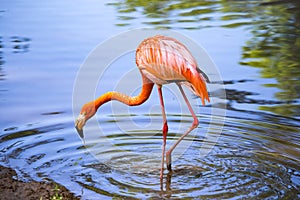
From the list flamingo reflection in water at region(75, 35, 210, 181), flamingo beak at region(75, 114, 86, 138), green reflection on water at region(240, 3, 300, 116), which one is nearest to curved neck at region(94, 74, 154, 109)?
flamingo reflection in water at region(75, 35, 210, 181)

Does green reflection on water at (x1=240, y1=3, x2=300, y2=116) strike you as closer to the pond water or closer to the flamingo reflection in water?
the pond water

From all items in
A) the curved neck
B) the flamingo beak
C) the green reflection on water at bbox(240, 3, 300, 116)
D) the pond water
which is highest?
the curved neck

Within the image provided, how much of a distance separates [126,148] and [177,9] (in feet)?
25.7

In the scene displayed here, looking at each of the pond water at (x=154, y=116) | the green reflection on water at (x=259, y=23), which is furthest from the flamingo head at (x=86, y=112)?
the green reflection on water at (x=259, y=23)

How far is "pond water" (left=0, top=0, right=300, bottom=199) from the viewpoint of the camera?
6.23 m

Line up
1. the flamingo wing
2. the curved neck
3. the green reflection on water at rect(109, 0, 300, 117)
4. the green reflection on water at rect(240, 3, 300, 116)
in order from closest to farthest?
the flamingo wing
the curved neck
the green reflection on water at rect(240, 3, 300, 116)
the green reflection on water at rect(109, 0, 300, 117)

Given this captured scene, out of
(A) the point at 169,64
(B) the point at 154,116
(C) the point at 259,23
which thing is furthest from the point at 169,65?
(C) the point at 259,23

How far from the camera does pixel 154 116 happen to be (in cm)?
800

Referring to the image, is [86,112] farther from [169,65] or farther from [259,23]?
[259,23]

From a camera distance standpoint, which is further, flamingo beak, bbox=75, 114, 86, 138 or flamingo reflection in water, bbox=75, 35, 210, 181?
flamingo beak, bbox=75, 114, 86, 138

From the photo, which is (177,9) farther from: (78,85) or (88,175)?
(88,175)

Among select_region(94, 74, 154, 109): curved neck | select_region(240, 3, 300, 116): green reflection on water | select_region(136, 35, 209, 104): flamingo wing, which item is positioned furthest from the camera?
select_region(240, 3, 300, 116): green reflection on water

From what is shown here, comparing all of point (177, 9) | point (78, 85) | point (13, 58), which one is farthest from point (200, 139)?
point (177, 9)

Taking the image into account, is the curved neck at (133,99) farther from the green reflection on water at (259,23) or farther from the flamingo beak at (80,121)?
the green reflection on water at (259,23)
